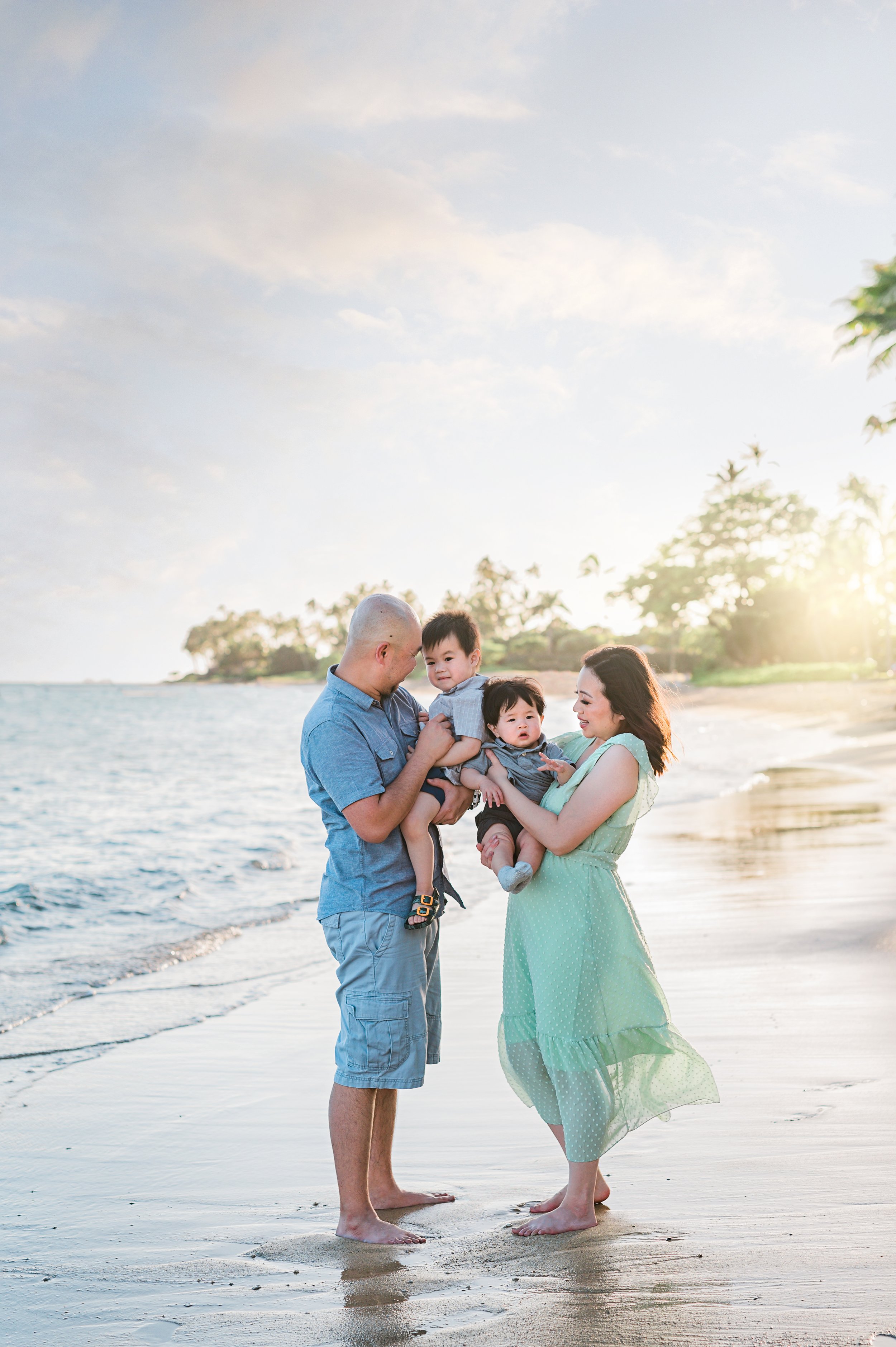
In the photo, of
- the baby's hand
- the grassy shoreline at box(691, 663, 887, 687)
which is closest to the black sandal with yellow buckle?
the baby's hand

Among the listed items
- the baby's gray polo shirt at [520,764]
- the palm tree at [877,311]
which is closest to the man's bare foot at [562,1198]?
the baby's gray polo shirt at [520,764]

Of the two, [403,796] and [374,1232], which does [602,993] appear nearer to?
[403,796]

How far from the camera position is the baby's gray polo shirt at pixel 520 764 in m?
3.29

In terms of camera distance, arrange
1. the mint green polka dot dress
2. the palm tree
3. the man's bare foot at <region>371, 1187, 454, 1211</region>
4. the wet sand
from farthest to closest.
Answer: the palm tree → the man's bare foot at <region>371, 1187, 454, 1211</region> → the mint green polka dot dress → the wet sand

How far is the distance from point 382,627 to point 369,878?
0.78 m

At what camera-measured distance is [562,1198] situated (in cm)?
316

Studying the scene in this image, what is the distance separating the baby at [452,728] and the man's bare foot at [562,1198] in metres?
0.91

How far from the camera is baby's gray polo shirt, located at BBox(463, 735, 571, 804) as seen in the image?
3.29 meters

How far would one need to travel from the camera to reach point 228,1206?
11.3ft

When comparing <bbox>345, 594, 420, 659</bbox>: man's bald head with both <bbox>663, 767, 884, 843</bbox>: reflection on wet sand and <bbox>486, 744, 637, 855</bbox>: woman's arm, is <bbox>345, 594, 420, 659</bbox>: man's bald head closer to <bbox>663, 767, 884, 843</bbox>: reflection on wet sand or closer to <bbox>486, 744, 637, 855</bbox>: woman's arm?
<bbox>486, 744, 637, 855</bbox>: woman's arm

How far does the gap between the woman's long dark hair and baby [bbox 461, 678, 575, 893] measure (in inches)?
8.7

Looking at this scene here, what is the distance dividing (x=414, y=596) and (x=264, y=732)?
82.8 m

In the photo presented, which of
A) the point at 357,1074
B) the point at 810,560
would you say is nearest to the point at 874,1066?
the point at 357,1074

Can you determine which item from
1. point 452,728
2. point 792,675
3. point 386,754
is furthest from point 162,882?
point 792,675
